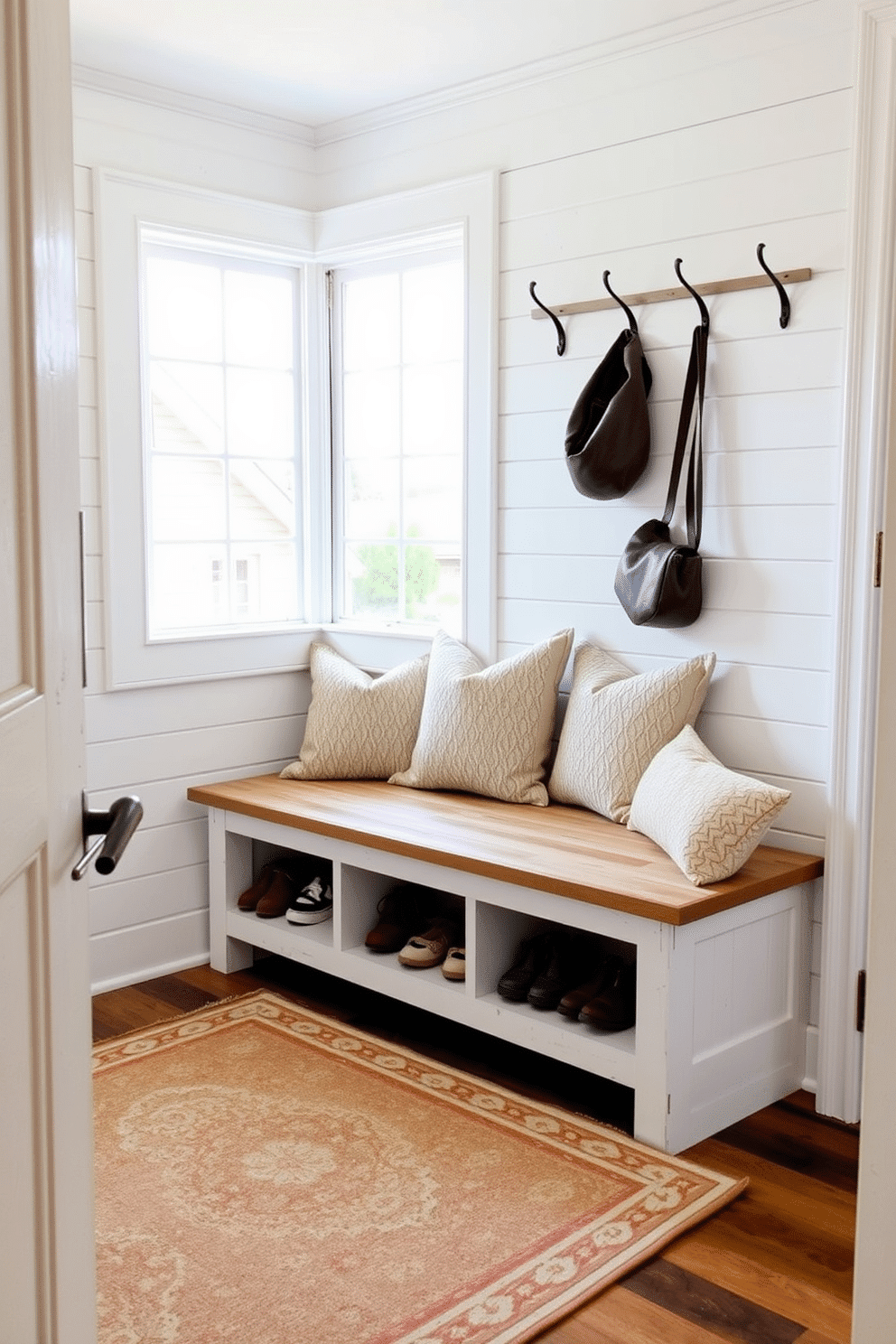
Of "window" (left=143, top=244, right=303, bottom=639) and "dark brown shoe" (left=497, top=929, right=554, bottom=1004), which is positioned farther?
"window" (left=143, top=244, right=303, bottom=639)

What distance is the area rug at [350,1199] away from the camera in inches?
80.5

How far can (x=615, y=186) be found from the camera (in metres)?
3.15

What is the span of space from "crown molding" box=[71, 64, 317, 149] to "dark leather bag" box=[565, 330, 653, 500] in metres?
1.38

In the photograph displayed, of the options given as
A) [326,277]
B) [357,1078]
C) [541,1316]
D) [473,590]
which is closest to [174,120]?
[326,277]

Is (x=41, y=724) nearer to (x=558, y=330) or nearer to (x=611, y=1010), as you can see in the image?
(x=611, y=1010)

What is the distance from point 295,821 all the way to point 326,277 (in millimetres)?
1787

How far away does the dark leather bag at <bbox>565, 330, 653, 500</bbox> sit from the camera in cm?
303

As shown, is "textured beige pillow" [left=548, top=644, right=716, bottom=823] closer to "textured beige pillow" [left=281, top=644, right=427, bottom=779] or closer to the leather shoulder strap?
the leather shoulder strap

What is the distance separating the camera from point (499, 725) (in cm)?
330

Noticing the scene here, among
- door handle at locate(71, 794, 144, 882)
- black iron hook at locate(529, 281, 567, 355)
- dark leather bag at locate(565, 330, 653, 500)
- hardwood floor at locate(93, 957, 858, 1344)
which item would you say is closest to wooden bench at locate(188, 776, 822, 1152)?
hardwood floor at locate(93, 957, 858, 1344)

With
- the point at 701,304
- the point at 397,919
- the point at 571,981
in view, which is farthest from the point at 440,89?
the point at 571,981

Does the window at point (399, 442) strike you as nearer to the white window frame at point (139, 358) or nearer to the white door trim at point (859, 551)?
the white window frame at point (139, 358)

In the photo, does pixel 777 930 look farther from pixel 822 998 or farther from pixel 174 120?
Answer: pixel 174 120

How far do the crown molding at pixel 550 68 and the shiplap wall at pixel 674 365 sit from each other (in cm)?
2
